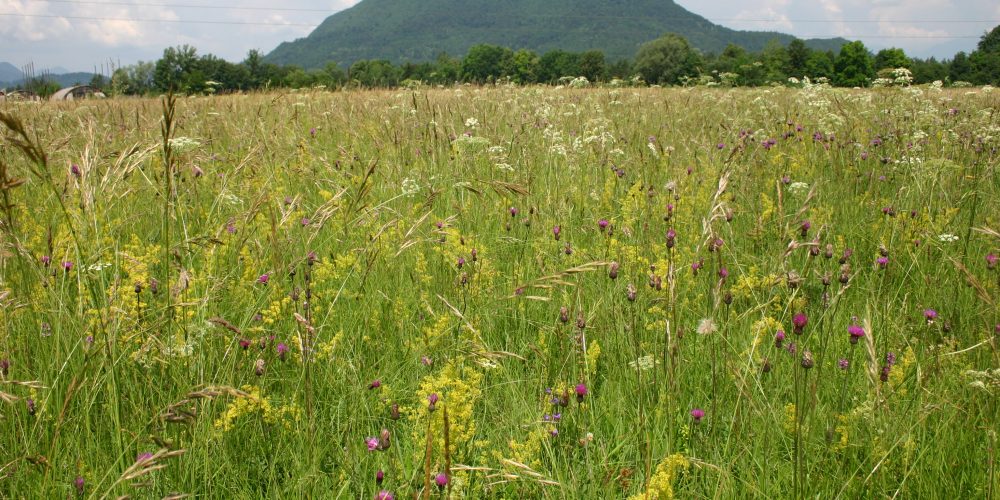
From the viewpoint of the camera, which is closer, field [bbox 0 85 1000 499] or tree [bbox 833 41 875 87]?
field [bbox 0 85 1000 499]

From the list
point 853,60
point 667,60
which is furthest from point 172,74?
point 853,60

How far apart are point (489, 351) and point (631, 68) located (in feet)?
199

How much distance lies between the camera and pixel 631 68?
191 feet

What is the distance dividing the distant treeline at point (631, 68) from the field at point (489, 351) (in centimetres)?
89

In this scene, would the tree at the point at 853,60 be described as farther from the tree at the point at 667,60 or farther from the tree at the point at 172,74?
the tree at the point at 172,74

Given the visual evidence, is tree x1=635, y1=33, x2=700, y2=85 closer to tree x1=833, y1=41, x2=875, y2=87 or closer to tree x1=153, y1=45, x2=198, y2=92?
tree x1=833, y1=41, x2=875, y2=87

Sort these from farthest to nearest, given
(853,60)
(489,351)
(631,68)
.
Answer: (853,60)
(631,68)
(489,351)

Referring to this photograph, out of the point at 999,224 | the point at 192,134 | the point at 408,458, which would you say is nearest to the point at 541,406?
the point at 408,458

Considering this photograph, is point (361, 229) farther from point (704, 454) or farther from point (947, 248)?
point (947, 248)

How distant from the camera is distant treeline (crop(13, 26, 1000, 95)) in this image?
1535 centimetres

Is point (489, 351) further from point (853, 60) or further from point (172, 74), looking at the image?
point (853, 60)

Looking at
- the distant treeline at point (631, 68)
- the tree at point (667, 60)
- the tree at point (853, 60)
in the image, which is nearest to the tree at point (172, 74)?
the distant treeline at point (631, 68)

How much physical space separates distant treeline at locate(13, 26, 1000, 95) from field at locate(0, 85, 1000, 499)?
89 cm

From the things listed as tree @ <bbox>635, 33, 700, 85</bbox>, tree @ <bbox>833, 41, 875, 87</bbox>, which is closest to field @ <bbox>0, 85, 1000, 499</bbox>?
tree @ <bbox>635, 33, 700, 85</bbox>
